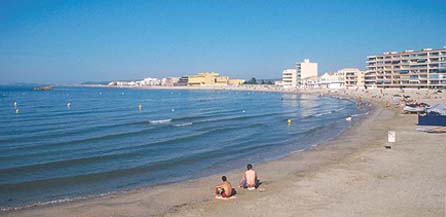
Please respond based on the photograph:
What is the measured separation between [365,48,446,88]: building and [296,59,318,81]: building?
43329 mm

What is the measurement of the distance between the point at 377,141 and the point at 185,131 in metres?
14.3

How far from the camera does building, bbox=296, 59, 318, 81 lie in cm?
16475

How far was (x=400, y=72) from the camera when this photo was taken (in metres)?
110

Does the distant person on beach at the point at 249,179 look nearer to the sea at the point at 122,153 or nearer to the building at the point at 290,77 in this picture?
the sea at the point at 122,153

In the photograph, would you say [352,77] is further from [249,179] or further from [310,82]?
[249,179]

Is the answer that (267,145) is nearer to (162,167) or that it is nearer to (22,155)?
(162,167)

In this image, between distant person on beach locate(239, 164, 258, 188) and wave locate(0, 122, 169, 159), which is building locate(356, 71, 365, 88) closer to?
wave locate(0, 122, 169, 159)

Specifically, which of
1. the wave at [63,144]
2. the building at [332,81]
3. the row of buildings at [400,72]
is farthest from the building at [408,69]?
the wave at [63,144]

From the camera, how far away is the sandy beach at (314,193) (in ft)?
35.8

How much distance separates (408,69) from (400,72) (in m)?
2.46

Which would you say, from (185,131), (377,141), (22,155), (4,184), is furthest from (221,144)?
(4,184)

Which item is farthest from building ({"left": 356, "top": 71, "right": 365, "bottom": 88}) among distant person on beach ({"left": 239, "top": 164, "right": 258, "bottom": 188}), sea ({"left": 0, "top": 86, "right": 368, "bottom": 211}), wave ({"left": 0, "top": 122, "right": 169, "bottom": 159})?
distant person on beach ({"left": 239, "top": 164, "right": 258, "bottom": 188})

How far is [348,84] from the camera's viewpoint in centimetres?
13675

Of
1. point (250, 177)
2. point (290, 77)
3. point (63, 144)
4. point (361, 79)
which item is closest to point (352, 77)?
point (361, 79)
